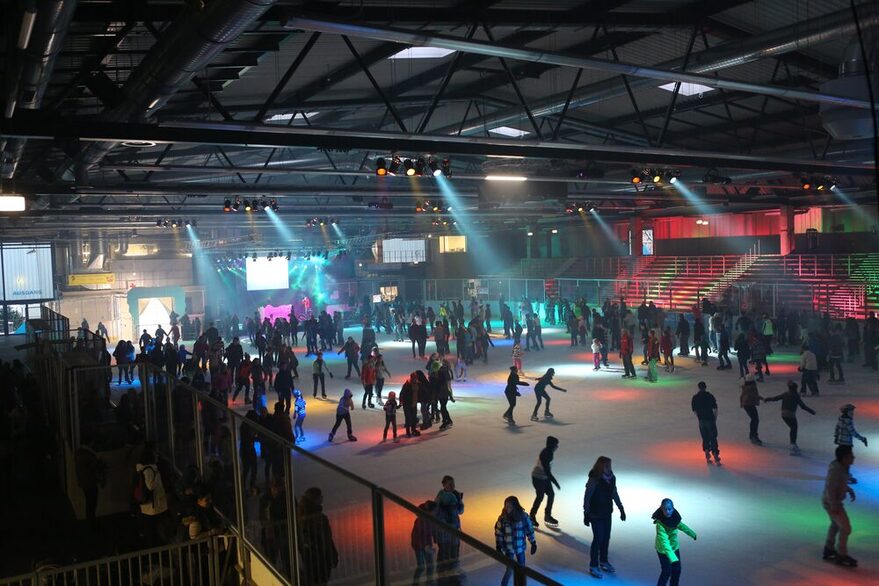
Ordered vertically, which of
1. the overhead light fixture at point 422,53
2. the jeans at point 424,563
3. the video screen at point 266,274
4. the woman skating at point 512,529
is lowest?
the woman skating at point 512,529

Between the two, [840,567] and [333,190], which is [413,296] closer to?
[333,190]

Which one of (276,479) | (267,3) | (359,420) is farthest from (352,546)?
(359,420)

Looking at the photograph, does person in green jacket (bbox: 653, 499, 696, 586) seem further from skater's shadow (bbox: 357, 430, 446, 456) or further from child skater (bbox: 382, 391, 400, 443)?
child skater (bbox: 382, 391, 400, 443)

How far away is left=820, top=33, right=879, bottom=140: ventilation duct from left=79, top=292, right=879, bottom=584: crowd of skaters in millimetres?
3948

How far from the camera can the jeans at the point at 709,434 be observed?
11.9m

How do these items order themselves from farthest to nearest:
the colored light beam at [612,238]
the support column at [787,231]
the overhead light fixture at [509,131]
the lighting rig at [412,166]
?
the colored light beam at [612,238]
the support column at [787,231]
the overhead light fixture at [509,131]
the lighting rig at [412,166]

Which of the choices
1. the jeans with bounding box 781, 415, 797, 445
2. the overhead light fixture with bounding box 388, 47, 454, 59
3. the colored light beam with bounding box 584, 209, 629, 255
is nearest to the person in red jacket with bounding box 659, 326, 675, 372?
the jeans with bounding box 781, 415, 797, 445

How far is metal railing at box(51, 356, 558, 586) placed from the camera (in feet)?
15.6

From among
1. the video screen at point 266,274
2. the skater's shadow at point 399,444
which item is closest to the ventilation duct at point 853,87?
the skater's shadow at point 399,444

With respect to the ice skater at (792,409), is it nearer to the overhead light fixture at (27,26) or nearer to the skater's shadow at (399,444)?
the skater's shadow at (399,444)

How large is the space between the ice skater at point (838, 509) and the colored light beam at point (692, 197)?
14.9 m

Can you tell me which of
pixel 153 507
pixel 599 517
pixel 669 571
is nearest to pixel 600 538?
pixel 599 517

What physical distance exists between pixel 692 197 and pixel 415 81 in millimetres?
16773

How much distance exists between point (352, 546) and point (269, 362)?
15.7 metres
